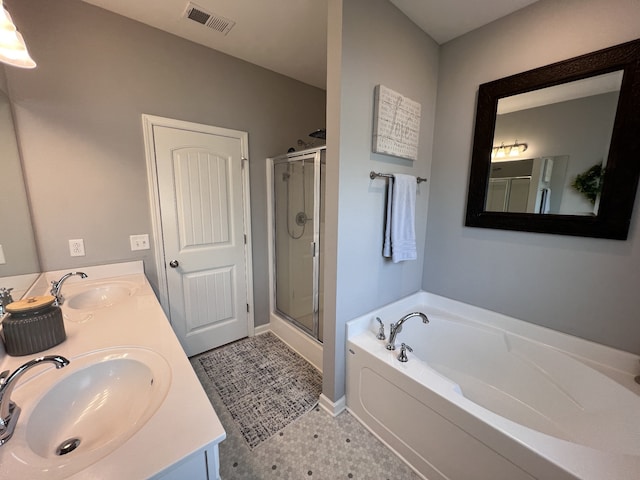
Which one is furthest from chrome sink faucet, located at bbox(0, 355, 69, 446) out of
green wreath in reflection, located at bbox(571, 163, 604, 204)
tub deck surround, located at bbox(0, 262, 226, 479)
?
green wreath in reflection, located at bbox(571, 163, 604, 204)

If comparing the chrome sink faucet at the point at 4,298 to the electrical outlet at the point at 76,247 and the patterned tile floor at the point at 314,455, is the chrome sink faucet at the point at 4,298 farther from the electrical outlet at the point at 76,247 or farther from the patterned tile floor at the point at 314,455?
the patterned tile floor at the point at 314,455

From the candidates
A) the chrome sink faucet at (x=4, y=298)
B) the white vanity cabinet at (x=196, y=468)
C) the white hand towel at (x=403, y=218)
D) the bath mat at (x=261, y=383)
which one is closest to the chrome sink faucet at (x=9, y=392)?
the white vanity cabinet at (x=196, y=468)

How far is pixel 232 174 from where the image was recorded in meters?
2.30

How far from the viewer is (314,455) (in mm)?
1435

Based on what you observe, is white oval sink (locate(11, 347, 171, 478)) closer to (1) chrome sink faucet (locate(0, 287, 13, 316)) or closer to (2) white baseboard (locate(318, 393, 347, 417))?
(1) chrome sink faucet (locate(0, 287, 13, 316))

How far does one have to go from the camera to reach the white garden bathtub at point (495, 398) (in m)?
0.99

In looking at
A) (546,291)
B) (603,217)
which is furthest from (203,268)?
(603,217)

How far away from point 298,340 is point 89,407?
1640mm

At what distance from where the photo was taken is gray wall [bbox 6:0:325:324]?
5.01 feet

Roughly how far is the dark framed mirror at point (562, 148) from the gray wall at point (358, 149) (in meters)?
0.51

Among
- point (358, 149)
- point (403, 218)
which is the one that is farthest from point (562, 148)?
point (358, 149)

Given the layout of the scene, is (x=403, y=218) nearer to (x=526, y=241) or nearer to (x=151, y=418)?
(x=526, y=241)

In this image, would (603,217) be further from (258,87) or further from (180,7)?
(180,7)

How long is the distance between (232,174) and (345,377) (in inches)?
75.1
